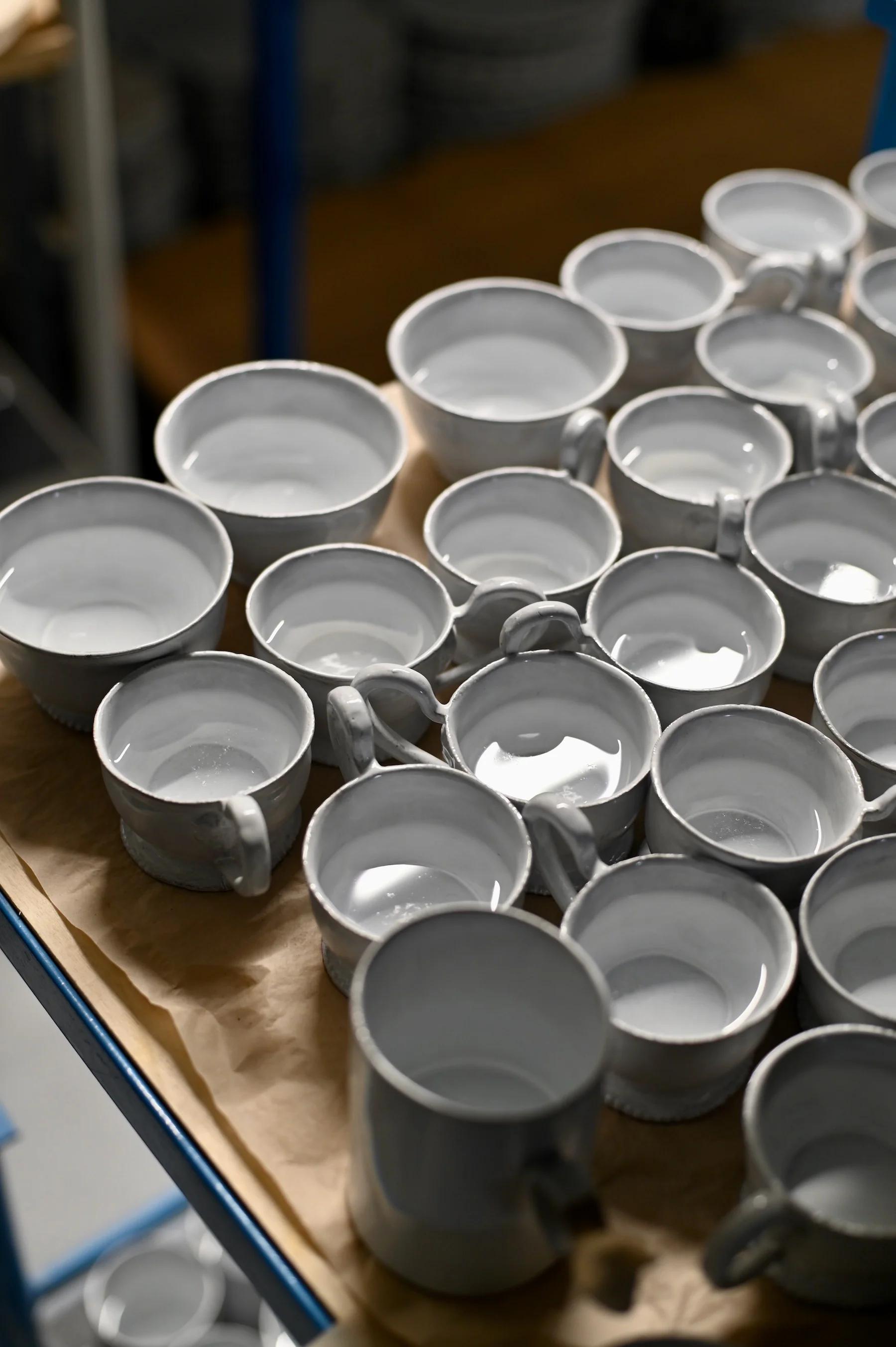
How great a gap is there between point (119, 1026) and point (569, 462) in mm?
496

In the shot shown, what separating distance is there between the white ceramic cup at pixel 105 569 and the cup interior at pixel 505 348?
0.89ft

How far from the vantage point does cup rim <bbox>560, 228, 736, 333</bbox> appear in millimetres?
1153

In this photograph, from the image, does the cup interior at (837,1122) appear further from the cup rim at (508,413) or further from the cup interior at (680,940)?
the cup rim at (508,413)


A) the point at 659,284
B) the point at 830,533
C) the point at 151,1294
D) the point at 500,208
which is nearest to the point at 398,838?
the point at 830,533

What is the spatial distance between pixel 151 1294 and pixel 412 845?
776mm

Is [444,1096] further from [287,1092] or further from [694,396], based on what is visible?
[694,396]

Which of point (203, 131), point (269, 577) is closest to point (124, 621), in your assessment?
point (269, 577)

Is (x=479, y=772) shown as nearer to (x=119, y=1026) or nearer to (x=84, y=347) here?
(x=119, y=1026)

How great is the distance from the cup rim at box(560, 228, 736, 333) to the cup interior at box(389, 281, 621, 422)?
0.03 meters

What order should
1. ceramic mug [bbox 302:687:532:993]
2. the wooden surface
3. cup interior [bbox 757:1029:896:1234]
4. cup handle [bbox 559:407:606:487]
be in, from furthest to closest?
1. the wooden surface
2. cup handle [bbox 559:407:606:487]
3. ceramic mug [bbox 302:687:532:993]
4. cup interior [bbox 757:1029:896:1234]

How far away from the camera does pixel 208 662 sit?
0.87m

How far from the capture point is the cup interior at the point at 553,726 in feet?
2.78

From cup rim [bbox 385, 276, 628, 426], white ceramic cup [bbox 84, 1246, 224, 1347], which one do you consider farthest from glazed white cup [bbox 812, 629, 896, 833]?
white ceramic cup [bbox 84, 1246, 224, 1347]

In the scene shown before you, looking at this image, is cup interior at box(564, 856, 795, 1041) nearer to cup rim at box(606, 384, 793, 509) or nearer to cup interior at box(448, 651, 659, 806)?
cup interior at box(448, 651, 659, 806)
